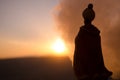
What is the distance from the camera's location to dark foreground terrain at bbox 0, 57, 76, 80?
10244cm

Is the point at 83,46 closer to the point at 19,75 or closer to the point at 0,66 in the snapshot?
the point at 19,75

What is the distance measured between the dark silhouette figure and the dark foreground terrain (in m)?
85.3

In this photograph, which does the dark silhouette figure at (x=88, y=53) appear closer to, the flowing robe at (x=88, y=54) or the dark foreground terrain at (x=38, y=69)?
the flowing robe at (x=88, y=54)

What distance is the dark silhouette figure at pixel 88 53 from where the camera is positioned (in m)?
10.3

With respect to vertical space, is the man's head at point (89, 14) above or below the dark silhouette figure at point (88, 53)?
above

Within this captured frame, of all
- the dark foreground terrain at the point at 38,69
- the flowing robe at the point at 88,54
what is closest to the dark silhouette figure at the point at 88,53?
the flowing robe at the point at 88,54

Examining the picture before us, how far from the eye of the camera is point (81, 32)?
10.6m

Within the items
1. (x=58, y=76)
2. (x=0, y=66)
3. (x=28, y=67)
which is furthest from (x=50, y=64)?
(x=0, y=66)

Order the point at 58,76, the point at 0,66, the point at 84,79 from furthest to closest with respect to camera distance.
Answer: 1. the point at 0,66
2. the point at 58,76
3. the point at 84,79

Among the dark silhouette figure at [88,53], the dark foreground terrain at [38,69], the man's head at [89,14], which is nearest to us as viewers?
the dark silhouette figure at [88,53]

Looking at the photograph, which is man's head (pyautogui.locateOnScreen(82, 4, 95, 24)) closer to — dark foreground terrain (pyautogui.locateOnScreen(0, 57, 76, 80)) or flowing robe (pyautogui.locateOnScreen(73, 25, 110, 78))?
flowing robe (pyautogui.locateOnScreen(73, 25, 110, 78))

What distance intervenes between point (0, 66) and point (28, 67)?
519 inches

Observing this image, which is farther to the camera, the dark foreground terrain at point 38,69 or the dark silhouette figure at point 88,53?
the dark foreground terrain at point 38,69

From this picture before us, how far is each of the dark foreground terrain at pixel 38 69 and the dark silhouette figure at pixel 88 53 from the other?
280 feet
